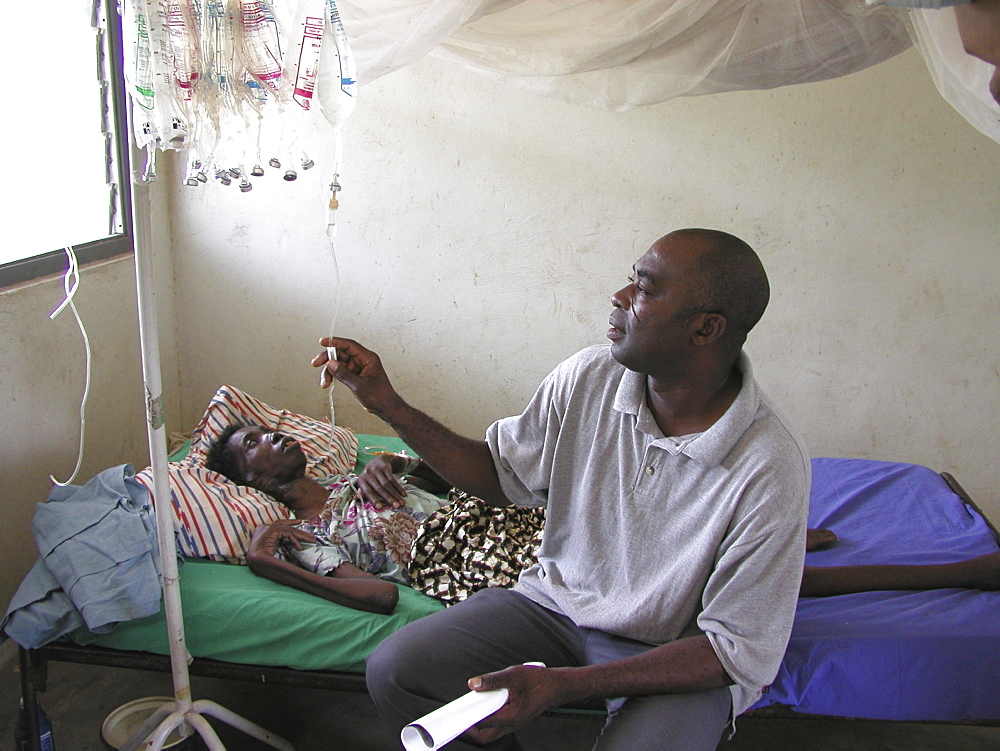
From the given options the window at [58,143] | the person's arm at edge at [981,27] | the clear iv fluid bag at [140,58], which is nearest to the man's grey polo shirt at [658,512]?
the person's arm at edge at [981,27]

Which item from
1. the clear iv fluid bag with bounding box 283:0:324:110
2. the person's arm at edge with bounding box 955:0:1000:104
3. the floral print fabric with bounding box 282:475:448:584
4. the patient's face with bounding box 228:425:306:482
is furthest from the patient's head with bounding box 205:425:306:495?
the person's arm at edge with bounding box 955:0:1000:104

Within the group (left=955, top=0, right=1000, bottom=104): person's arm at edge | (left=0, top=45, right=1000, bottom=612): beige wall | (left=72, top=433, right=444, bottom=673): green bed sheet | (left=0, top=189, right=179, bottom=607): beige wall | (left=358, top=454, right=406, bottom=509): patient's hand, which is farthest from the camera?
(left=0, top=45, right=1000, bottom=612): beige wall

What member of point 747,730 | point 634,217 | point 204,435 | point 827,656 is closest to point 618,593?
point 827,656

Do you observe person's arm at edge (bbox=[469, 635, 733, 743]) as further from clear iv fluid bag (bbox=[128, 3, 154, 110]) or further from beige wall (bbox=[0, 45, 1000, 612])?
beige wall (bbox=[0, 45, 1000, 612])

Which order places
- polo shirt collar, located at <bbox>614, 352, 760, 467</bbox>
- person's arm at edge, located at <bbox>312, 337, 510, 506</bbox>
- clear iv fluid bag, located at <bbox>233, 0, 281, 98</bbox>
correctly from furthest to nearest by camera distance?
person's arm at edge, located at <bbox>312, 337, 510, 506</bbox>
polo shirt collar, located at <bbox>614, 352, 760, 467</bbox>
clear iv fluid bag, located at <bbox>233, 0, 281, 98</bbox>

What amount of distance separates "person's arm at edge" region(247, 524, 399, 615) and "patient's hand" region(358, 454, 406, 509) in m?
0.28

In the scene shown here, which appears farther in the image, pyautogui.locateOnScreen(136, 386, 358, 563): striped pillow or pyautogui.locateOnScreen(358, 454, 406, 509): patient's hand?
pyautogui.locateOnScreen(358, 454, 406, 509): patient's hand

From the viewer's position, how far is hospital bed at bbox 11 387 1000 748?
1.97 m

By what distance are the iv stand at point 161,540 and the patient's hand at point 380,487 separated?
2.28 ft

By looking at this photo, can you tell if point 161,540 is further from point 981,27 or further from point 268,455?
point 981,27

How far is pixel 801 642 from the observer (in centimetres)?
202

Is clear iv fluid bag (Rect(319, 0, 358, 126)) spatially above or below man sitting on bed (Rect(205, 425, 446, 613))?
above

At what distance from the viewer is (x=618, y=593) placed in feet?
5.79

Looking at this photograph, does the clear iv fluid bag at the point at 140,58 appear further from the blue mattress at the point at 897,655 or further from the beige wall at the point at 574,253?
the blue mattress at the point at 897,655
